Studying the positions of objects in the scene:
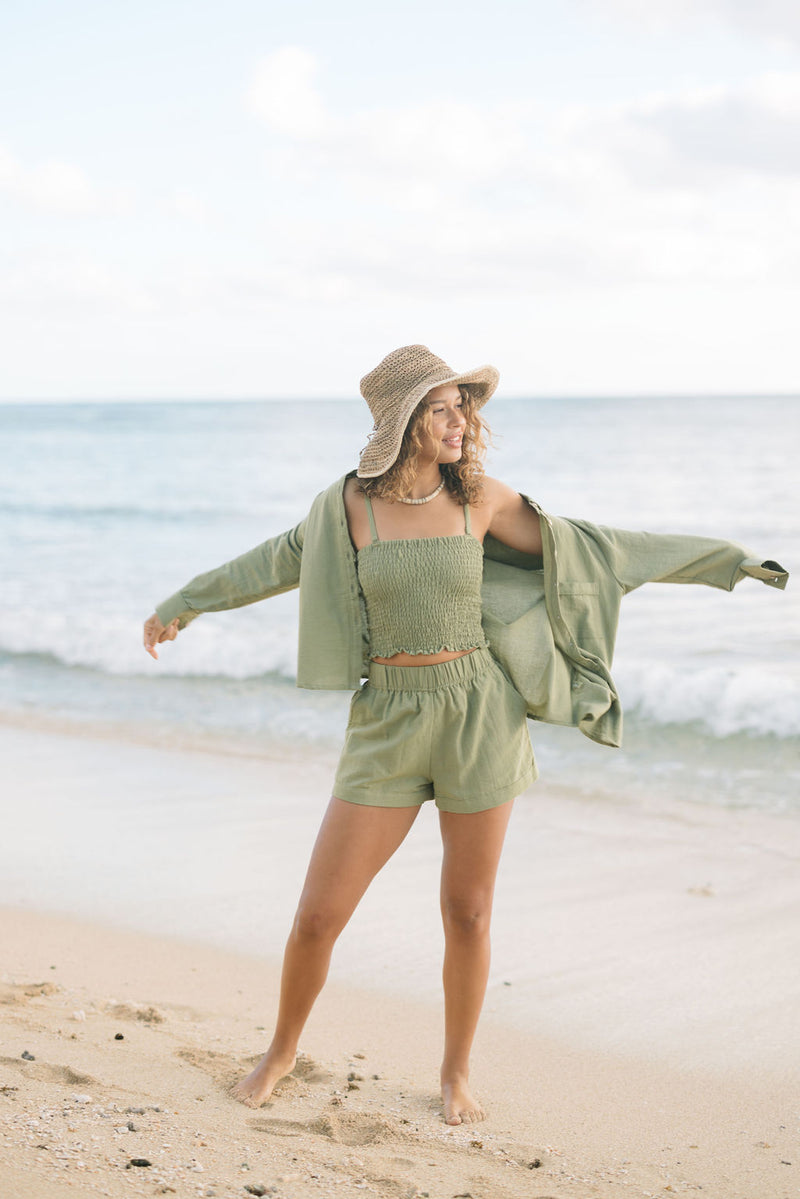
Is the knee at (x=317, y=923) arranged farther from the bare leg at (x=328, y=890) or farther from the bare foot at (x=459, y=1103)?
the bare foot at (x=459, y=1103)

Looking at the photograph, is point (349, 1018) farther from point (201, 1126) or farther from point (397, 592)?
point (397, 592)

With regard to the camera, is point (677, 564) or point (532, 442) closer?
point (677, 564)

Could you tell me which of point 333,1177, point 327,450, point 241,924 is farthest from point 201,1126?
point 327,450

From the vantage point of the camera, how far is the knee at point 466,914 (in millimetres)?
2943

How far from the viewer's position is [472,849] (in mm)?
2912

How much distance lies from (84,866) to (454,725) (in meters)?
2.73

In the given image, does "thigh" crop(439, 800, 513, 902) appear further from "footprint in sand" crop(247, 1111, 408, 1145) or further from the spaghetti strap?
the spaghetti strap

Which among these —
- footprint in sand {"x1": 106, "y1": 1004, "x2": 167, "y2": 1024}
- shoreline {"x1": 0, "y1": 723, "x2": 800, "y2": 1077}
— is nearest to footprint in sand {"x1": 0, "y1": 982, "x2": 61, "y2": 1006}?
footprint in sand {"x1": 106, "y1": 1004, "x2": 167, "y2": 1024}

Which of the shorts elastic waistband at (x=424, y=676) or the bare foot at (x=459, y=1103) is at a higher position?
the shorts elastic waistband at (x=424, y=676)

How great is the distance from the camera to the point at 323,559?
291 cm

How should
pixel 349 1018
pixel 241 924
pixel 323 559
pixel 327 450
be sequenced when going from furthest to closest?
pixel 327 450 → pixel 241 924 → pixel 349 1018 → pixel 323 559

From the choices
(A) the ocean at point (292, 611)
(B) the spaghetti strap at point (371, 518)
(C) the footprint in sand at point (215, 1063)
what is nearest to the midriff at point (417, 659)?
(B) the spaghetti strap at point (371, 518)

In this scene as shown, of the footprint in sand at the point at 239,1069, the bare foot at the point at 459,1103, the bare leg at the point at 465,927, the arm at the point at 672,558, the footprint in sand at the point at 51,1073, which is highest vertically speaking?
the arm at the point at 672,558

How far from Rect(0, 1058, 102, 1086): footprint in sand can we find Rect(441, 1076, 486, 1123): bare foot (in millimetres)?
914
